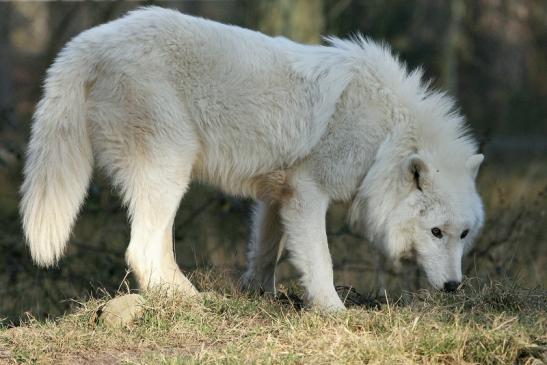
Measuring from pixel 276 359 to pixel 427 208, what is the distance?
2001mm

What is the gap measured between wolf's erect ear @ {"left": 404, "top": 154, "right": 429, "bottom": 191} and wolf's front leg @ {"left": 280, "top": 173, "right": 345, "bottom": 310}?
0.60 meters

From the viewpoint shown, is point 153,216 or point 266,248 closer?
point 153,216

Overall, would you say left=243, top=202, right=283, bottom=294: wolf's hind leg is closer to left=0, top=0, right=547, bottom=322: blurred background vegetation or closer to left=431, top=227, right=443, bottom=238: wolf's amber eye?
left=0, top=0, right=547, bottom=322: blurred background vegetation

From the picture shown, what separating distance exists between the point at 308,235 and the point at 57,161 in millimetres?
1765

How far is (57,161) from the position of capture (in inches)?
221

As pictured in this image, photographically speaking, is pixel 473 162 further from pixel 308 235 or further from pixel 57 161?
pixel 57 161

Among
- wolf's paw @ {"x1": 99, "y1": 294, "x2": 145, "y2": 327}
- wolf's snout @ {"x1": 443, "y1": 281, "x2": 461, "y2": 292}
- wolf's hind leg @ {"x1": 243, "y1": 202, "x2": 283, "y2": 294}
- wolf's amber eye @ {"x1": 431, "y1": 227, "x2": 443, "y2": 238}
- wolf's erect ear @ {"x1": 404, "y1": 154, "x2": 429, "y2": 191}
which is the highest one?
wolf's erect ear @ {"x1": 404, "y1": 154, "x2": 429, "y2": 191}

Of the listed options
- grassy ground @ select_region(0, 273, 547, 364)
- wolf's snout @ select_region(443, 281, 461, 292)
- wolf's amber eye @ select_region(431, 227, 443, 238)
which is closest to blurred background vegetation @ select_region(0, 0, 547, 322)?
wolf's snout @ select_region(443, 281, 461, 292)

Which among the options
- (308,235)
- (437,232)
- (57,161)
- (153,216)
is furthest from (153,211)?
(437,232)

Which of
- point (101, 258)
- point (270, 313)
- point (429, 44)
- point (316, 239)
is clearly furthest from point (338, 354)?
point (429, 44)

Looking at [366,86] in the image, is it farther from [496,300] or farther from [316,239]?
[496,300]

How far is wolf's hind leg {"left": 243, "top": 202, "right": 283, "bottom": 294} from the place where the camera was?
21.1 ft

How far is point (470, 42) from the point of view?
2491 cm

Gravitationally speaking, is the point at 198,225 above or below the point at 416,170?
below
